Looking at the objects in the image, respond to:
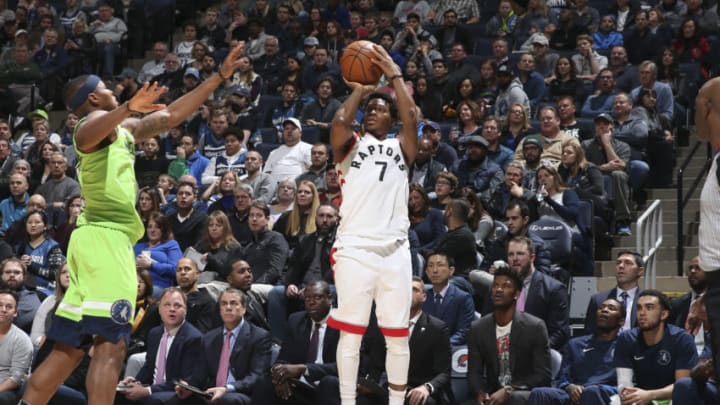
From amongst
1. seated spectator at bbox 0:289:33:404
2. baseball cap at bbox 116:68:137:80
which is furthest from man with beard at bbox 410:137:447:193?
baseball cap at bbox 116:68:137:80

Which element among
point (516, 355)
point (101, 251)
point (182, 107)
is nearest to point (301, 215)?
point (516, 355)

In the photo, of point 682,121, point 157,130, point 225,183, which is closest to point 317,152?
point 225,183

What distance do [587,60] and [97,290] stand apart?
400 inches

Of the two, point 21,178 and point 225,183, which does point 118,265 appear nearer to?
point 225,183

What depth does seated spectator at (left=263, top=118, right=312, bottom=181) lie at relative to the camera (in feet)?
44.8

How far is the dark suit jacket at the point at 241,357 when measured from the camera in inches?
380

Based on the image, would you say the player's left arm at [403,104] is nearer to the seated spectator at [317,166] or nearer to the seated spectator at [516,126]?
the seated spectator at [317,166]

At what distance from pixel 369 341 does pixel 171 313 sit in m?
1.82

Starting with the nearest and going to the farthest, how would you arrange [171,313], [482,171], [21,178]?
[171,313], [482,171], [21,178]

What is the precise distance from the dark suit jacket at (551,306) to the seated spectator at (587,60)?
565 cm

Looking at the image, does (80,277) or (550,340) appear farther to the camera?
(550,340)

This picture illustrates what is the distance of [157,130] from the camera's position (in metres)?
6.60

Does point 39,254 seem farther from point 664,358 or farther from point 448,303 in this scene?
point 664,358

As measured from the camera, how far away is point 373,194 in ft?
22.1
